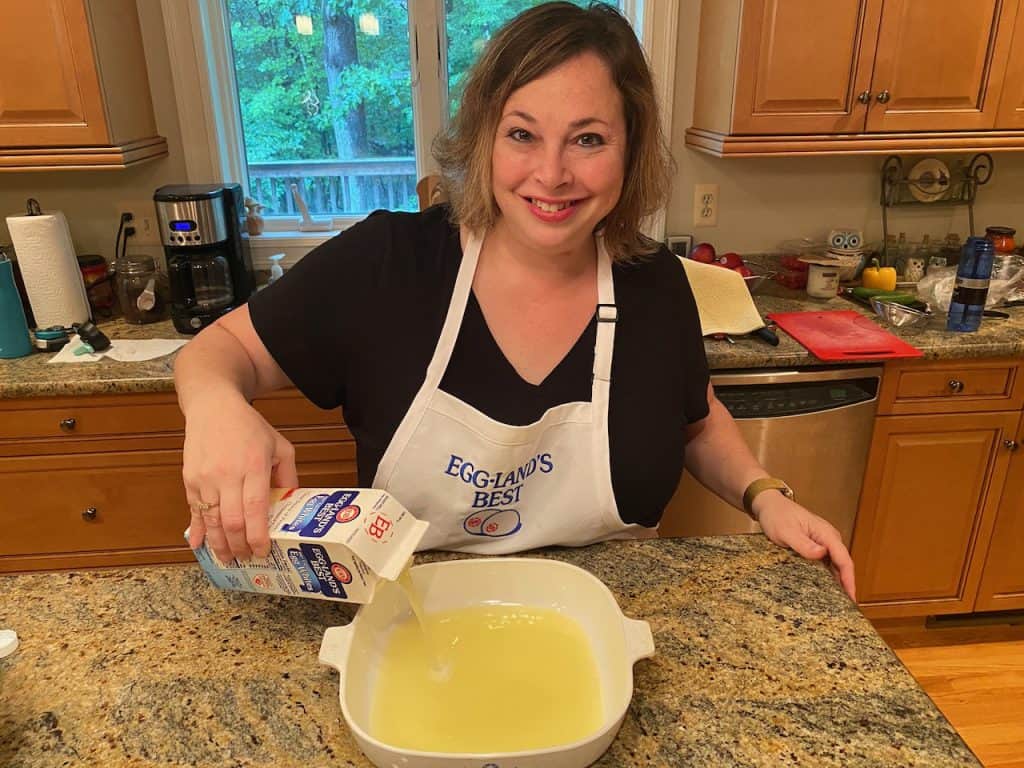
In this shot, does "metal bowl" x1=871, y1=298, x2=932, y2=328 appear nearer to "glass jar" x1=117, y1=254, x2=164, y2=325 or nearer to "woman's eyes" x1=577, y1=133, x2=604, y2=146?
"woman's eyes" x1=577, y1=133, x2=604, y2=146

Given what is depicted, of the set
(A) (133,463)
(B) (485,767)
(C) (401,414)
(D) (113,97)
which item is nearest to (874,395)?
(C) (401,414)

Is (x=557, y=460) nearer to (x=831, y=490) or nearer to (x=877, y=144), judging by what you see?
(x=831, y=490)

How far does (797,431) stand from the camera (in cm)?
189

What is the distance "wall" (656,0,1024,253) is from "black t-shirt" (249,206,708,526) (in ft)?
4.53

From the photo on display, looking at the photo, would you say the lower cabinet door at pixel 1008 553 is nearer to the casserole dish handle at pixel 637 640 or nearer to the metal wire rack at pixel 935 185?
the metal wire rack at pixel 935 185

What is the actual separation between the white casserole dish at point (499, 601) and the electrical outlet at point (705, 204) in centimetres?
181

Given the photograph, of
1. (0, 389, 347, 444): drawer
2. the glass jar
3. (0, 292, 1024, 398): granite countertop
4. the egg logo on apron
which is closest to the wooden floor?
(0, 292, 1024, 398): granite countertop

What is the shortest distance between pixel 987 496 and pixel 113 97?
248 centimetres

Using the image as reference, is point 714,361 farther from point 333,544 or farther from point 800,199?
point 333,544

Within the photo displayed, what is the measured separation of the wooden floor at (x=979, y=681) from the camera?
184 centimetres

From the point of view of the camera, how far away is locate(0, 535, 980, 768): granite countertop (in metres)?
0.66

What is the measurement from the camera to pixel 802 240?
244 cm

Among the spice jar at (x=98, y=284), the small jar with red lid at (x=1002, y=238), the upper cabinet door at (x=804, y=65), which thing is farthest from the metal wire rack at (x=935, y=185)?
the spice jar at (x=98, y=284)

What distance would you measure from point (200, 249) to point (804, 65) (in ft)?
5.30
